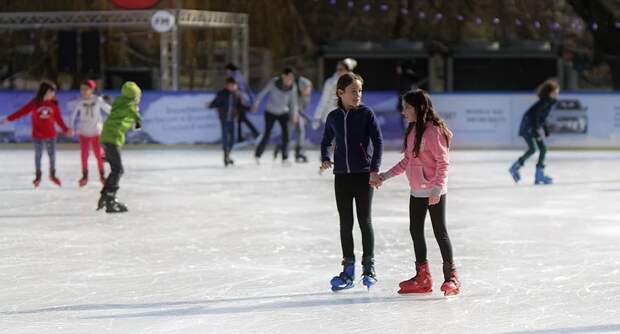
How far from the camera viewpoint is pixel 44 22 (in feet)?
76.5

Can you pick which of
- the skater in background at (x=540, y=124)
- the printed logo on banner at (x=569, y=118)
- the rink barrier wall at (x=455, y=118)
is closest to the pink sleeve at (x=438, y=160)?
the skater in background at (x=540, y=124)

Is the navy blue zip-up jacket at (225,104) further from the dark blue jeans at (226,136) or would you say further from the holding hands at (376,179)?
the holding hands at (376,179)

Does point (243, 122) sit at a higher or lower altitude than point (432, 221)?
lower

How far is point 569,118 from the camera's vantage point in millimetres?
20141

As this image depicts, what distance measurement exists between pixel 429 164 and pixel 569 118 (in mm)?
14471

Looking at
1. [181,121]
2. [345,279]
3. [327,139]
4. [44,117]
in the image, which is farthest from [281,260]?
[181,121]

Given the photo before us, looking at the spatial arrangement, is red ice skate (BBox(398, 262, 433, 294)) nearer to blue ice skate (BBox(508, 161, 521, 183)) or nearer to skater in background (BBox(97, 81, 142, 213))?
skater in background (BBox(97, 81, 142, 213))

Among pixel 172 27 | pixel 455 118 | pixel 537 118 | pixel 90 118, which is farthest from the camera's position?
pixel 172 27

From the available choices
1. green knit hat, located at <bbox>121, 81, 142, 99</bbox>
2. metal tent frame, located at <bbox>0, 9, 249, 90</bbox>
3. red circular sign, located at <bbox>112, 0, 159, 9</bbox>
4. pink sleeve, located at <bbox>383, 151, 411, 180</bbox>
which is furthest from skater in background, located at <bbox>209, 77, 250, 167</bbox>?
pink sleeve, located at <bbox>383, 151, 411, 180</bbox>

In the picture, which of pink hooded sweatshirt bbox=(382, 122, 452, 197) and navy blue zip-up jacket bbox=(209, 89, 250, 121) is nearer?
pink hooded sweatshirt bbox=(382, 122, 452, 197)

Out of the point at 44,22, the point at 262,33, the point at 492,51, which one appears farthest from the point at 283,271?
the point at 262,33

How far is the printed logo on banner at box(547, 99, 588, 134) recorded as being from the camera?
20.1 metres

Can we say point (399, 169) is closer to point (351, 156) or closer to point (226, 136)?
point (351, 156)

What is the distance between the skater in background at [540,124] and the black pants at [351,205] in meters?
7.06
